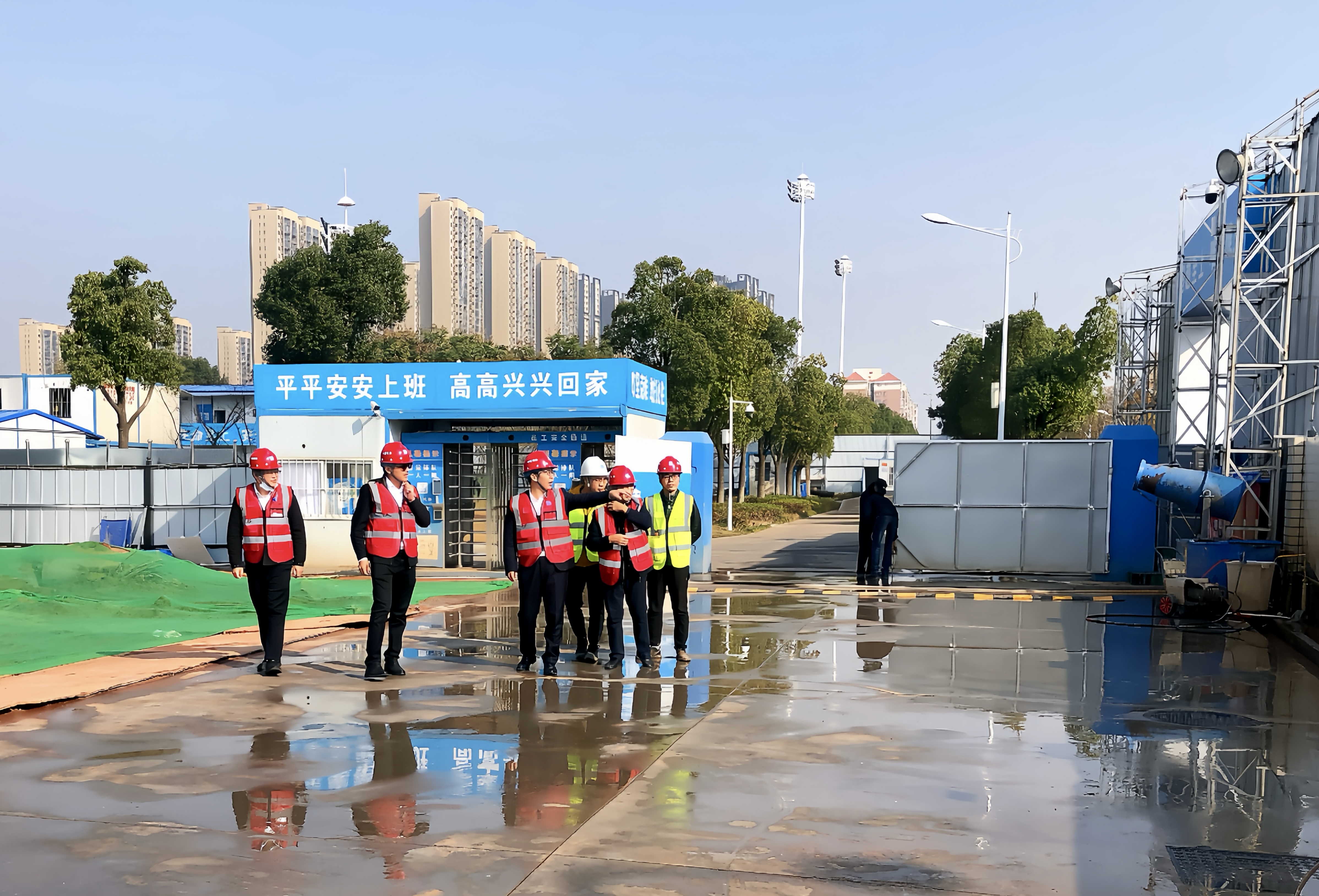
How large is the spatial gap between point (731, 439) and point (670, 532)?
66.6 ft

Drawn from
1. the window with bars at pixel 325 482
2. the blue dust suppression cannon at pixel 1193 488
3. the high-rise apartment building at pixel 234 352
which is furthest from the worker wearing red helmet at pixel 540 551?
the high-rise apartment building at pixel 234 352

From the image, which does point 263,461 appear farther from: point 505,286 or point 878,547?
point 505,286

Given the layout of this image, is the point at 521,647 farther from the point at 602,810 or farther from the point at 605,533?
the point at 602,810

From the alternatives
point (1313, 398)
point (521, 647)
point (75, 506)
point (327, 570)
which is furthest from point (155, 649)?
point (1313, 398)

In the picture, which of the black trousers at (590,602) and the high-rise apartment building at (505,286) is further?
the high-rise apartment building at (505,286)

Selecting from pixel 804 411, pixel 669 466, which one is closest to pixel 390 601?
pixel 669 466

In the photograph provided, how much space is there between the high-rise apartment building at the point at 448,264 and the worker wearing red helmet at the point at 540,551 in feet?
264

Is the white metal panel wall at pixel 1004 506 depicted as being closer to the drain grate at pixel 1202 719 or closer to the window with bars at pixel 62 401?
the drain grate at pixel 1202 719

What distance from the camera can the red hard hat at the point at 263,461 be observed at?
9180 mm

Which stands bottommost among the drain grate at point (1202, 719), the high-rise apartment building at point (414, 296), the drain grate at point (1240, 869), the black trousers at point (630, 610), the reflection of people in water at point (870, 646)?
the reflection of people in water at point (870, 646)

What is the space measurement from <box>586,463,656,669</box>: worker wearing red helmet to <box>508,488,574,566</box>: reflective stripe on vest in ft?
1.60

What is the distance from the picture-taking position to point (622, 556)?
958 cm

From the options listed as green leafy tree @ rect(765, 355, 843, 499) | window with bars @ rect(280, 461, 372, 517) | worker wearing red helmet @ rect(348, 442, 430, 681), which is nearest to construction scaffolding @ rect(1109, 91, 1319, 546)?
worker wearing red helmet @ rect(348, 442, 430, 681)

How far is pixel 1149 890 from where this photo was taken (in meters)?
4.57
